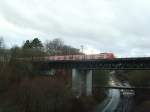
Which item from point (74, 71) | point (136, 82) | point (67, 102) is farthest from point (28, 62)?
point (136, 82)

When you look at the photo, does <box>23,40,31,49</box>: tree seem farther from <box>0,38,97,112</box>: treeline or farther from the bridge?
<box>0,38,97,112</box>: treeline

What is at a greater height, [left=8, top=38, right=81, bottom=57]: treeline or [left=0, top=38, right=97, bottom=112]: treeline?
[left=8, top=38, right=81, bottom=57]: treeline

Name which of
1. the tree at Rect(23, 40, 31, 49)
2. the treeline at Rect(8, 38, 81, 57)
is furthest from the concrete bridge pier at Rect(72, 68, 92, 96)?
the tree at Rect(23, 40, 31, 49)

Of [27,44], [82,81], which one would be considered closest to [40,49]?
[27,44]

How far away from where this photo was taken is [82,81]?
298 ft

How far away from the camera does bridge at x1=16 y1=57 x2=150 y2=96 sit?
7819cm

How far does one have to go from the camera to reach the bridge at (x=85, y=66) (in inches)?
3078

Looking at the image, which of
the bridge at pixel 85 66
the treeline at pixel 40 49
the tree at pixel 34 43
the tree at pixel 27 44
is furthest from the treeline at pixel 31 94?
the tree at pixel 34 43

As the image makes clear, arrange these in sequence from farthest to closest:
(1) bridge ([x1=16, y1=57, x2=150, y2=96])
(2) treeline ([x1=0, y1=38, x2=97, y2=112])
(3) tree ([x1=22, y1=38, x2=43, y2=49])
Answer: (3) tree ([x1=22, y1=38, x2=43, y2=49])
(1) bridge ([x1=16, y1=57, x2=150, y2=96])
(2) treeline ([x1=0, y1=38, x2=97, y2=112])

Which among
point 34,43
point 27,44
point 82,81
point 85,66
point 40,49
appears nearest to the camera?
point 85,66

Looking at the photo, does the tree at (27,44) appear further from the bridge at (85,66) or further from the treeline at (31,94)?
the treeline at (31,94)

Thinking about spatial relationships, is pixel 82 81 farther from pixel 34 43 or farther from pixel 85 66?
pixel 34 43

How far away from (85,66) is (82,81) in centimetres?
620

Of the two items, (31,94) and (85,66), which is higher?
(85,66)
